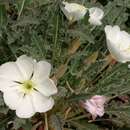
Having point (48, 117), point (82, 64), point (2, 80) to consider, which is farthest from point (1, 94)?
point (82, 64)

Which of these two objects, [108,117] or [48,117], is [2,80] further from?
[108,117]

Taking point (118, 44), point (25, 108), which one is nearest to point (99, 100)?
point (118, 44)

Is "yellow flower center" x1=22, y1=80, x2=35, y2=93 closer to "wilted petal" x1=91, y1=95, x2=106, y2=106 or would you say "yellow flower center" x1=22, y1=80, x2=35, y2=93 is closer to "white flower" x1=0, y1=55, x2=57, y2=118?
"white flower" x1=0, y1=55, x2=57, y2=118

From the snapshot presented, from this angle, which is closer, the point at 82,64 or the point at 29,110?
the point at 29,110

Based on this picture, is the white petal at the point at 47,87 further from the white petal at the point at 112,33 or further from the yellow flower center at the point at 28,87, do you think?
the white petal at the point at 112,33

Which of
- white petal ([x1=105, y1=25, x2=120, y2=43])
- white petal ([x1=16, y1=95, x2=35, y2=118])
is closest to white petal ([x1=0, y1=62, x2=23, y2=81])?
white petal ([x1=16, y1=95, x2=35, y2=118])

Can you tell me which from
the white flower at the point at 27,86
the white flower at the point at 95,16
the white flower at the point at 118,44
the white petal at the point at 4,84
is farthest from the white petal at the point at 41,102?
the white flower at the point at 95,16

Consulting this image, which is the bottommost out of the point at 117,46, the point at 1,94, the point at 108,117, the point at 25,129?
the point at 108,117
